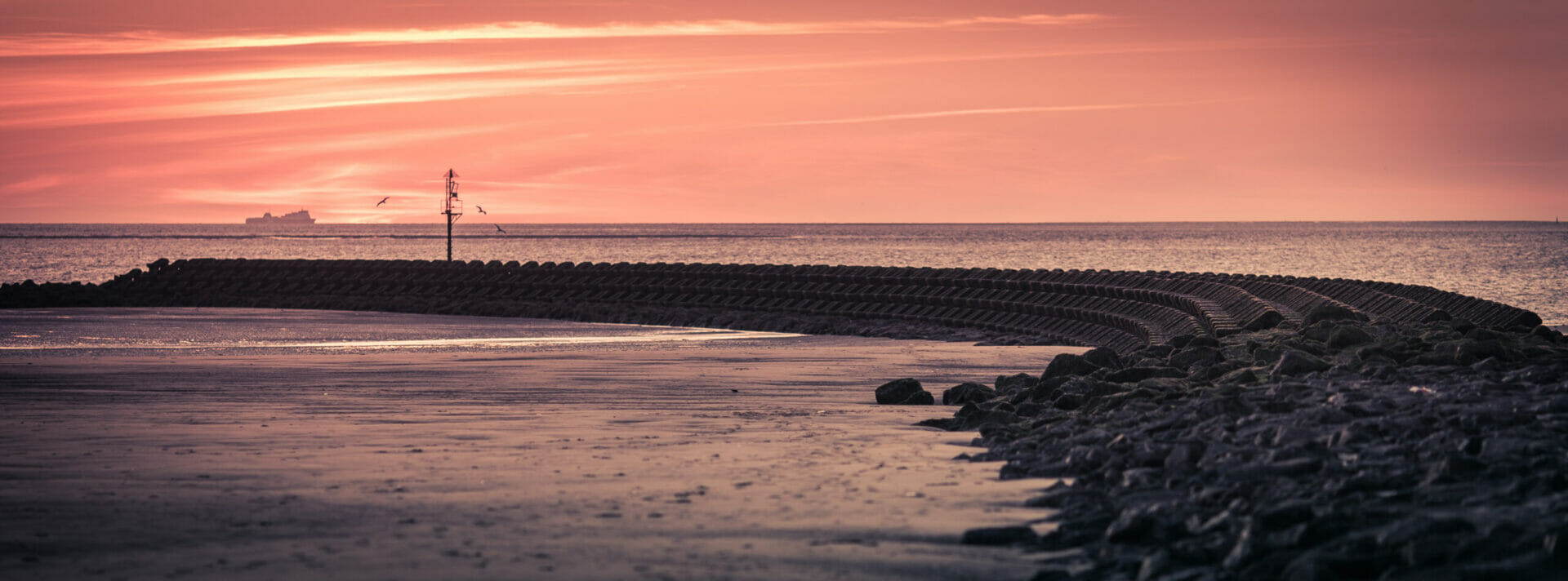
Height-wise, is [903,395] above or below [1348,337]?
below

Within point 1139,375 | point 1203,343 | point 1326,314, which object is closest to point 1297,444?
point 1139,375

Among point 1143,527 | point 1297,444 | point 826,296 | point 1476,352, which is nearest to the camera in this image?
point 1143,527

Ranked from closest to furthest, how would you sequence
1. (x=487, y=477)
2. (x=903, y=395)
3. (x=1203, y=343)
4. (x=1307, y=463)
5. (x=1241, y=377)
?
(x=1307, y=463) < (x=487, y=477) < (x=1241, y=377) < (x=903, y=395) < (x=1203, y=343)

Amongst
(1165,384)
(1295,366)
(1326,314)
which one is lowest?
(1165,384)

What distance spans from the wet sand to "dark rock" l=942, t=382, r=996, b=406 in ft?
1.20

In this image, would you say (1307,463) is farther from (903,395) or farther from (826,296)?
(826,296)

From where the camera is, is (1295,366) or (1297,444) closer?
(1297,444)

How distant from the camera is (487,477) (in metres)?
8.21

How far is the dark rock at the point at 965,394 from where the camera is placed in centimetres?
1238

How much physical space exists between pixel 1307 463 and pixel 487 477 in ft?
14.1

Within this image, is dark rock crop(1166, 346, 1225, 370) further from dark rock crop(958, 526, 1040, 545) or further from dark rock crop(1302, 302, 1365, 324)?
dark rock crop(958, 526, 1040, 545)

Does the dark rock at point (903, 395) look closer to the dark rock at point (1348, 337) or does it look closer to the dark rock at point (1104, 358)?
the dark rock at point (1104, 358)

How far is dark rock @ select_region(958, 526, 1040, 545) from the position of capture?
257 inches

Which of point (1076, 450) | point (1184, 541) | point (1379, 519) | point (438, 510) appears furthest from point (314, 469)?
point (1379, 519)
